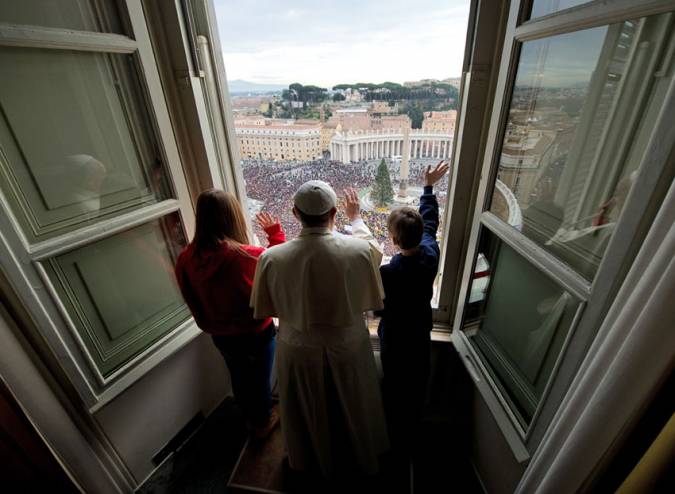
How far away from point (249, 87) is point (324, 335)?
117 cm

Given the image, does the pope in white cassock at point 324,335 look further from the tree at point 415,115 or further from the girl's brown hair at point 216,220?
the tree at point 415,115

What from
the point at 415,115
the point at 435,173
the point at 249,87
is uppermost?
the point at 249,87

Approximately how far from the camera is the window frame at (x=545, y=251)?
1.90 feet

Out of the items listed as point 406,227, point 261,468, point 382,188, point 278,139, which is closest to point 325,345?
point 406,227

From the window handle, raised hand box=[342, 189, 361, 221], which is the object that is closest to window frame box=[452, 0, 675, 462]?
the window handle

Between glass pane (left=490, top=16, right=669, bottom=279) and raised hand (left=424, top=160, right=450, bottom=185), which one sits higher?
glass pane (left=490, top=16, right=669, bottom=279)

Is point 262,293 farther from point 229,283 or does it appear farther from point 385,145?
point 385,145

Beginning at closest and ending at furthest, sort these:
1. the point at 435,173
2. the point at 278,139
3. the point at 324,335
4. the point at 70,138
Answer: the point at 70,138 < the point at 324,335 < the point at 435,173 < the point at 278,139

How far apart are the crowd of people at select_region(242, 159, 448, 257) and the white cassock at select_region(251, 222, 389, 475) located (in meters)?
0.23

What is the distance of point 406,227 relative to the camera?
43.5 inches

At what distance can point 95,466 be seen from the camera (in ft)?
3.98

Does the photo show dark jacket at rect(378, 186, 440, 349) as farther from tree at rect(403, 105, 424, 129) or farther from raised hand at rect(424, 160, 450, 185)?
tree at rect(403, 105, 424, 129)

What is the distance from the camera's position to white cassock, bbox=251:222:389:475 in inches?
40.5

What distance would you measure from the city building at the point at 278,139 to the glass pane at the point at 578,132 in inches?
32.2
